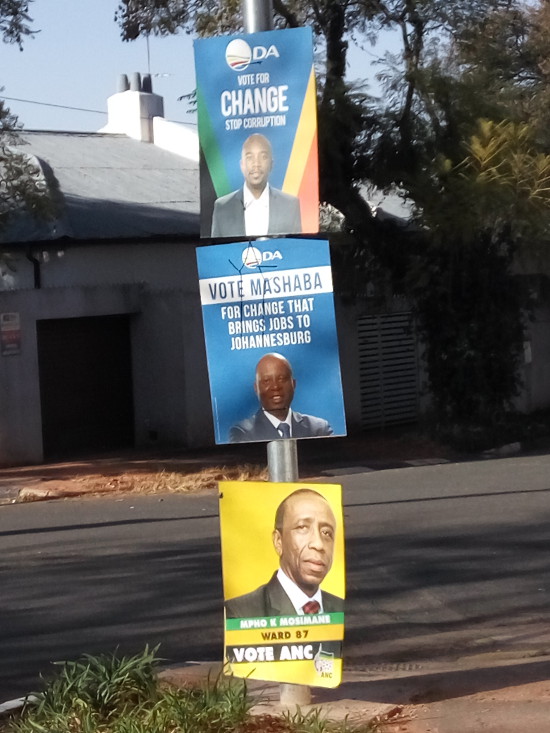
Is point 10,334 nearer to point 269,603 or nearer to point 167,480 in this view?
point 167,480

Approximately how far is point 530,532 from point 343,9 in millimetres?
11239

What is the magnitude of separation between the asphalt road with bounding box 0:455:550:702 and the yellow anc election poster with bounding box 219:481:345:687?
2.03m

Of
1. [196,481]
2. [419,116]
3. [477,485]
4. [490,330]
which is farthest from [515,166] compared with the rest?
[196,481]

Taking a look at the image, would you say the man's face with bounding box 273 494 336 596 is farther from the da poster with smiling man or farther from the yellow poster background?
the da poster with smiling man

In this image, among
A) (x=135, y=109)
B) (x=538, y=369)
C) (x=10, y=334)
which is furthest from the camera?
(x=135, y=109)

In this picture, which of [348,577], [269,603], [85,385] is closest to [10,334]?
[85,385]

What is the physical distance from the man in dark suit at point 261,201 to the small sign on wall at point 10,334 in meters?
14.5

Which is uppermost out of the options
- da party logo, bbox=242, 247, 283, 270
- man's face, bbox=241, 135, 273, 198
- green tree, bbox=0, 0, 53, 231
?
green tree, bbox=0, 0, 53, 231

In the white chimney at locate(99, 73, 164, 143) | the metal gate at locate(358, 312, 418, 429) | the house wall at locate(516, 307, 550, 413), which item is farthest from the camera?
the white chimney at locate(99, 73, 164, 143)

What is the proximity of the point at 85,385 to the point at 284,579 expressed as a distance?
16906 mm

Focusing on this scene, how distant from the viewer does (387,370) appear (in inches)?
973

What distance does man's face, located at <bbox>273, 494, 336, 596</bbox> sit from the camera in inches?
210

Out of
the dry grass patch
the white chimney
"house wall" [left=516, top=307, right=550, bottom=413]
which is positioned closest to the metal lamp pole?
the dry grass patch

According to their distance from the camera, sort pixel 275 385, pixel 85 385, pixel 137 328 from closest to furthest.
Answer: pixel 275 385
pixel 85 385
pixel 137 328
